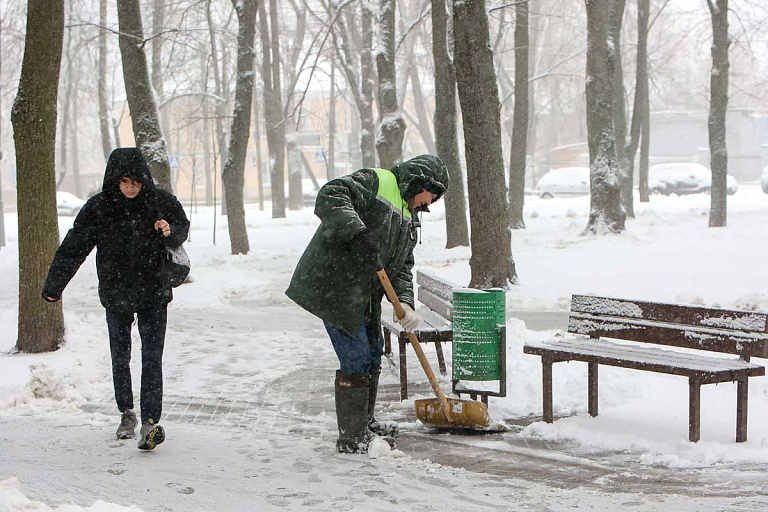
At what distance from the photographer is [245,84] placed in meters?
17.9

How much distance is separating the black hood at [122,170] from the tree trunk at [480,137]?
6.01m

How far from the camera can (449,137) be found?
671 inches

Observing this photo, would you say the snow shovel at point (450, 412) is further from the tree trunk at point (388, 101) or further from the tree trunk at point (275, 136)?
the tree trunk at point (275, 136)

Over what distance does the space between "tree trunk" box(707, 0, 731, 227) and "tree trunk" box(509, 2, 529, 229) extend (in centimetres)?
414

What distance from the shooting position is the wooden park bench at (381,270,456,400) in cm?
688

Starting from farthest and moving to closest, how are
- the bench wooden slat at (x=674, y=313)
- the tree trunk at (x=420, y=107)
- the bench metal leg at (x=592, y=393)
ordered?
the tree trunk at (x=420, y=107) → the bench metal leg at (x=592, y=393) → the bench wooden slat at (x=674, y=313)

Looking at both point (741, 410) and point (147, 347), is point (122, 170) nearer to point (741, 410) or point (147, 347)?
point (147, 347)

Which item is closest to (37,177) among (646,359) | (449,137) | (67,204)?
(646,359)

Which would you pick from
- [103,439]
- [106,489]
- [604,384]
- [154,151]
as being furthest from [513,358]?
[154,151]

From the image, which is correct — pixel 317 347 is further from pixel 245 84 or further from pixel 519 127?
pixel 519 127

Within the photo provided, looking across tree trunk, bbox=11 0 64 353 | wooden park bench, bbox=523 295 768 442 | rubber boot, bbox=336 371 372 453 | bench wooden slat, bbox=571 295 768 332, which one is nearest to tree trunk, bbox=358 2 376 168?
tree trunk, bbox=11 0 64 353

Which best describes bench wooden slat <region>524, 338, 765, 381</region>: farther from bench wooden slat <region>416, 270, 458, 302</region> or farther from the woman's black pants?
the woman's black pants

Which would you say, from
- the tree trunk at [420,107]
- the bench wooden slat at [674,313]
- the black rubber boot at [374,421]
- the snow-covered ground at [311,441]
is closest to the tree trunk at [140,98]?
the snow-covered ground at [311,441]

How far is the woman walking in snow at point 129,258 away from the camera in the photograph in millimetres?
5398
